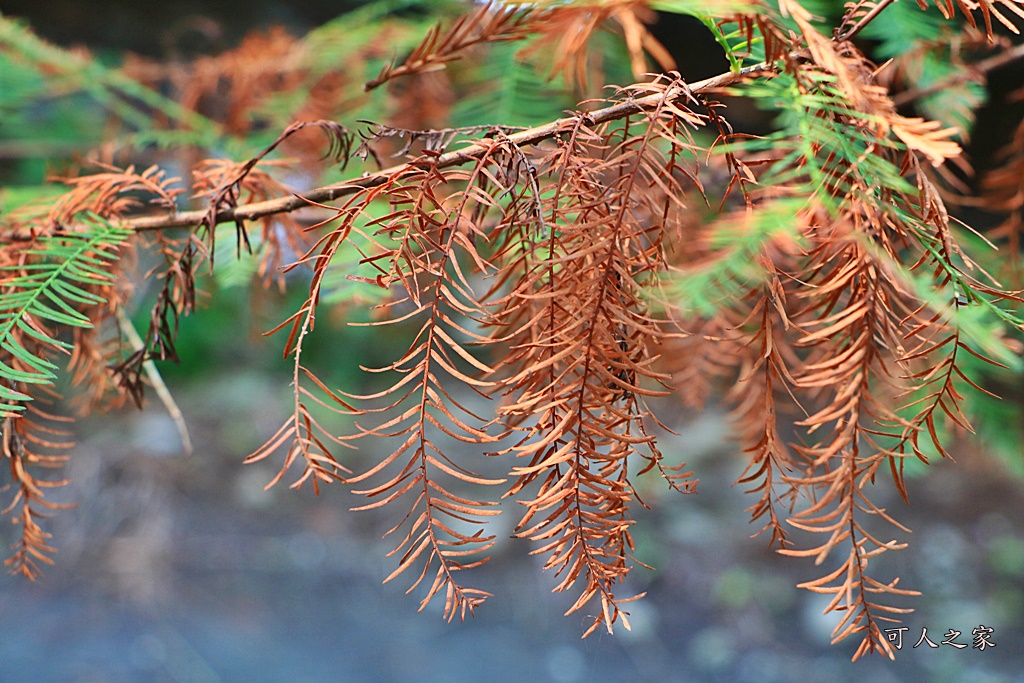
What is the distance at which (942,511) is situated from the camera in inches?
34.5

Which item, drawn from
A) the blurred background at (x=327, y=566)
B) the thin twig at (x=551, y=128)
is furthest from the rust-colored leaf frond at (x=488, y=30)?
the blurred background at (x=327, y=566)

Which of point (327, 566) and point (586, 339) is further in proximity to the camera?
point (327, 566)

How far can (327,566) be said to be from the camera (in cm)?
108

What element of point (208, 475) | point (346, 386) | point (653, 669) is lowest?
point (653, 669)

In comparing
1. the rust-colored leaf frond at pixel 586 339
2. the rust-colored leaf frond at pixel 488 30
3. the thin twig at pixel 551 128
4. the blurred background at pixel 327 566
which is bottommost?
the blurred background at pixel 327 566

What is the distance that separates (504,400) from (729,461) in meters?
0.96

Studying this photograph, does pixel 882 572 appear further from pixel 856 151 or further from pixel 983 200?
pixel 856 151

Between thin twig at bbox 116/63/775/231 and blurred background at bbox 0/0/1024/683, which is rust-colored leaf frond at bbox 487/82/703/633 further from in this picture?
blurred background at bbox 0/0/1024/683

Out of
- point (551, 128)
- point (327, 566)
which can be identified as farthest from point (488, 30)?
point (327, 566)

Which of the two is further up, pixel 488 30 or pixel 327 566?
pixel 488 30

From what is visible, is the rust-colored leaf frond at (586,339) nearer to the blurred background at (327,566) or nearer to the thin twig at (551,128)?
the thin twig at (551,128)

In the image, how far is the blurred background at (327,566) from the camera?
77cm

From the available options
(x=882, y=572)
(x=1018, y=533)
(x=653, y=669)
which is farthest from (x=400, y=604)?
(x=1018, y=533)

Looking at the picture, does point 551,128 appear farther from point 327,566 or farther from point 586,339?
point 327,566
